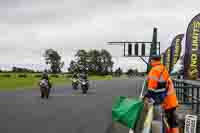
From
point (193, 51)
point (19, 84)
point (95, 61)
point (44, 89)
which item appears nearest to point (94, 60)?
point (95, 61)

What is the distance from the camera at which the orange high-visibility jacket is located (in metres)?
6.75

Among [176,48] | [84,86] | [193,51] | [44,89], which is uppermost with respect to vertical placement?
[176,48]

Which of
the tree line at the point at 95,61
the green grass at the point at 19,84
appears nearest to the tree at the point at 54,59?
the tree line at the point at 95,61

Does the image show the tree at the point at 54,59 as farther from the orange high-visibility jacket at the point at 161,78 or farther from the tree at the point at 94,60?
the orange high-visibility jacket at the point at 161,78

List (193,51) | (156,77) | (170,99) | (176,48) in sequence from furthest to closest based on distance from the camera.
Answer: (176,48), (193,51), (170,99), (156,77)

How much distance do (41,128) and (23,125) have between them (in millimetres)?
796

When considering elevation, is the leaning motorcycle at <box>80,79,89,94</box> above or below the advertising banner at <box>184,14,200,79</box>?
below

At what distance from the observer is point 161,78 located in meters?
6.78

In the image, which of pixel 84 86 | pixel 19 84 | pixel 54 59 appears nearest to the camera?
pixel 84 86

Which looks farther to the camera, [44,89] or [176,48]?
[44,89]

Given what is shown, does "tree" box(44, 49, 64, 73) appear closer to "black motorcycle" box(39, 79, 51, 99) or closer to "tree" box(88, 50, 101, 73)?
"tree" box(88, 50, 101, 73)

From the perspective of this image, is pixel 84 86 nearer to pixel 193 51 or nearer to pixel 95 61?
pixel 193 51

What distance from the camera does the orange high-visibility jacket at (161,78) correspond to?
6746 mm

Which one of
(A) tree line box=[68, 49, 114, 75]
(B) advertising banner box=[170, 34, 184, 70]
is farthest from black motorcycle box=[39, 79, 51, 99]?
(A) tree line box=[68, 49, 114, 75]
